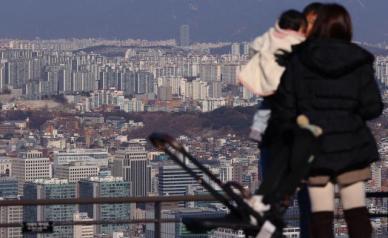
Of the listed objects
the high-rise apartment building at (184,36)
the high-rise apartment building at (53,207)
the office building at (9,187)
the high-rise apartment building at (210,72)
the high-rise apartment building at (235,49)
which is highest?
the high-rise apartment building at (184,36)

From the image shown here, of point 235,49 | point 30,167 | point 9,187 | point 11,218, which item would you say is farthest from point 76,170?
point 235,49

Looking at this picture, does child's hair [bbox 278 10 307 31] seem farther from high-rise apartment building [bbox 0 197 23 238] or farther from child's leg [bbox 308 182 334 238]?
high-rise apartment building [bbox 0 197 23 238]

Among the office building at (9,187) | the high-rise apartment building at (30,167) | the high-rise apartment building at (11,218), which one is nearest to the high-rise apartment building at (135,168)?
the high-rise apartment building at (30,167)

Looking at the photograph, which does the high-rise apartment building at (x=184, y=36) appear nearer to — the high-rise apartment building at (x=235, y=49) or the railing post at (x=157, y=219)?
the high-rise apartment building at (x=235, y=49)

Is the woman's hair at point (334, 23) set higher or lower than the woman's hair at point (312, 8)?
lower

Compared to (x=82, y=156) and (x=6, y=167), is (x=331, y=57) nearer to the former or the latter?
(x=6, y=167)
